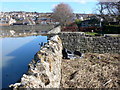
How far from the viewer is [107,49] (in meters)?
12.5

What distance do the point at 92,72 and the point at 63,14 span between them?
44747mm

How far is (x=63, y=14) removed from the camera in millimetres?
52406

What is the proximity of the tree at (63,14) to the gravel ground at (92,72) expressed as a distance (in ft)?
120

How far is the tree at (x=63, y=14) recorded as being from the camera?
49734 millimetres

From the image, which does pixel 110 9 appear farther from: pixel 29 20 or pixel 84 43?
pixel 29 20

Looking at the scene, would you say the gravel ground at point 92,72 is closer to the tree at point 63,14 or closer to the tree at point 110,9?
the tree at point 110,9

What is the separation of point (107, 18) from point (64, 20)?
16.8 metres

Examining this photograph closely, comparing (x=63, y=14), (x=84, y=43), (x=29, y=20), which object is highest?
(x=63, y=14)

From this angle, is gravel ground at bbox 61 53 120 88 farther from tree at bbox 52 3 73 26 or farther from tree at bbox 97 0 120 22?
tree at bbox 52 3 73 26

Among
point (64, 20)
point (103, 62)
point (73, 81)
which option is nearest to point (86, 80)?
point (73, 81)

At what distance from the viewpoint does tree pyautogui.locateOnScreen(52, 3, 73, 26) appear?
163ft

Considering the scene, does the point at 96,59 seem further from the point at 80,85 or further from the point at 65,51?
the point at 80,85

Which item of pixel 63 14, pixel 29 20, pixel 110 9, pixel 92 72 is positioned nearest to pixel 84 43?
pixel 92 72

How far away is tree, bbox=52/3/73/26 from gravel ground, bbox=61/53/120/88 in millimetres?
36556
